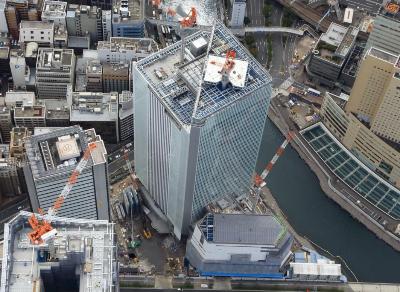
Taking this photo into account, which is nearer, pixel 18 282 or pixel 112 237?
pixel 18 282

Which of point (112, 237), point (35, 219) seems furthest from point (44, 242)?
point (112, 237)

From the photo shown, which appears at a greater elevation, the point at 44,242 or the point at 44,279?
the point at 44,242

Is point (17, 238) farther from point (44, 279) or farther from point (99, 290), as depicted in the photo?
point (99, 290)

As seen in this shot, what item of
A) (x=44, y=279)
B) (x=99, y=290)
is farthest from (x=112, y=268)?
(x=44, y=279)

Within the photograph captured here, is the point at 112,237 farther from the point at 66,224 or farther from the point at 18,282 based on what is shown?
the point at 18,282

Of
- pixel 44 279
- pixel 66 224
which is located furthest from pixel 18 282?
pixel 66 224

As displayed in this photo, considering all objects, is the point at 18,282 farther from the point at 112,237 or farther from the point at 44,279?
the point at 112,237
